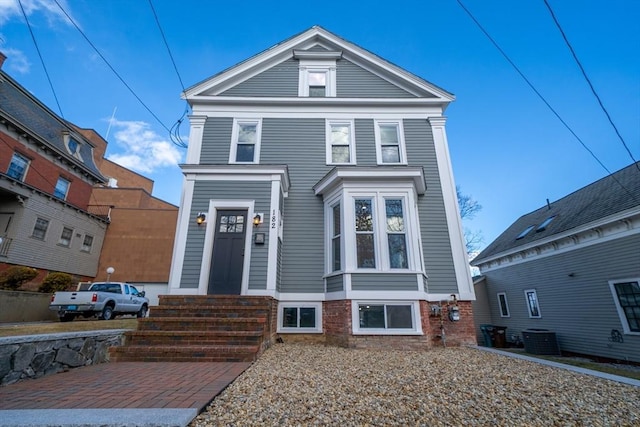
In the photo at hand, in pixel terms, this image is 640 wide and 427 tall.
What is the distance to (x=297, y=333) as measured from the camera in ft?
22.6

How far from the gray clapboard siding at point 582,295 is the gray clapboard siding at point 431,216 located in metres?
6.49

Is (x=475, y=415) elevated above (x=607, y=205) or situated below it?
below

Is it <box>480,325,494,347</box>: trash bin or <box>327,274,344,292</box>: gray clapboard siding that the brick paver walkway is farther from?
<box>480,325,494,347</box>: trash bin

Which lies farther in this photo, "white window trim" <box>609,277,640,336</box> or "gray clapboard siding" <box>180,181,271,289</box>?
"white window trim" <box>609,277,640,336</box>

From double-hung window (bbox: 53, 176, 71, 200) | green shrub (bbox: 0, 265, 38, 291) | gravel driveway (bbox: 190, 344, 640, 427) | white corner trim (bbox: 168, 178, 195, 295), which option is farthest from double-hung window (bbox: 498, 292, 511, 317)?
double-hung window (bbox: 53, 176, 71, 200)

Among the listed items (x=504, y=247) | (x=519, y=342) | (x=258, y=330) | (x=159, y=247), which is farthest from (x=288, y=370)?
(x=159, y=247)

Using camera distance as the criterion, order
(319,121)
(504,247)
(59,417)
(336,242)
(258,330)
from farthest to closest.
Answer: (504,247), (319,121), (336,242), (258,330), (59,417)

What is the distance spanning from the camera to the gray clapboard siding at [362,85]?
9539 mm

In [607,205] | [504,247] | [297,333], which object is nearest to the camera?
[297,333]

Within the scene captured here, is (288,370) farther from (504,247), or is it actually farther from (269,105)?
(504,247)

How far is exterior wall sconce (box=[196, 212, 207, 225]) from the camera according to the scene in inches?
275

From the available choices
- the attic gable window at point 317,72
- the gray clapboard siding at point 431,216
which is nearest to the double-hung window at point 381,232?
the gray clapboard siding at point 431,216

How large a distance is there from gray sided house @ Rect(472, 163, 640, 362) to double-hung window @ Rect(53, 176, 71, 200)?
77.0 feet

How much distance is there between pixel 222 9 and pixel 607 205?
573 inches
